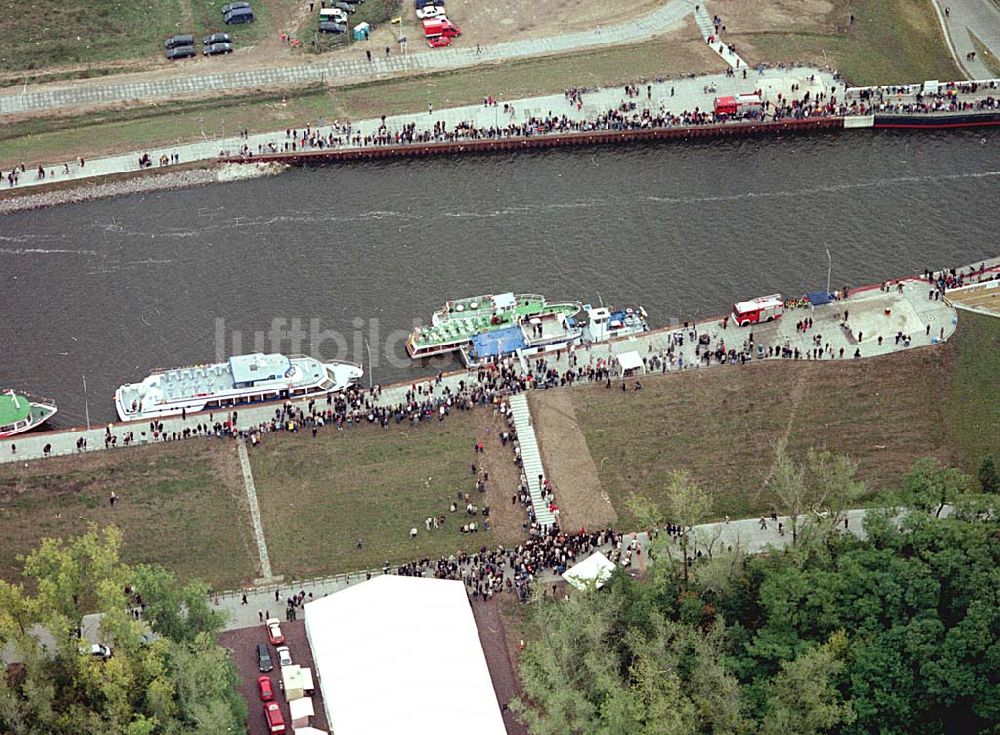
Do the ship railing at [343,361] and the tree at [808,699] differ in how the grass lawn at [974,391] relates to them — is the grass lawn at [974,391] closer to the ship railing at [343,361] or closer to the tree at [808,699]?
the tree at [808,699]

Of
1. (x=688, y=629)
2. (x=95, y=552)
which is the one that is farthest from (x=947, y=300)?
(x=95, y=552)

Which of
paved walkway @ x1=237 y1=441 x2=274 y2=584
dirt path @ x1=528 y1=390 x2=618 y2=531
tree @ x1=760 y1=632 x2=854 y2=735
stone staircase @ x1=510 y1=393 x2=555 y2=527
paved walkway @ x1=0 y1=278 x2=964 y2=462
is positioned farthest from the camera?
paved walkway @ x1=0 y1=278 x2=964 y2=462

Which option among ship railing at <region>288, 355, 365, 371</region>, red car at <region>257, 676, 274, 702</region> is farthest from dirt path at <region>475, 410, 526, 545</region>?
red car at <region>257, 676, 274, 702</region>

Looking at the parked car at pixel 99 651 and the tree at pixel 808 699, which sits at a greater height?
the parked car at pixel 99 651

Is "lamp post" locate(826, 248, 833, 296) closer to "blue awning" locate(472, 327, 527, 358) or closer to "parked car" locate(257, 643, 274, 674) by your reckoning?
"blue awning" locate(472, 327, 527, 358)

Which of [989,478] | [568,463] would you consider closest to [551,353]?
[568,463]

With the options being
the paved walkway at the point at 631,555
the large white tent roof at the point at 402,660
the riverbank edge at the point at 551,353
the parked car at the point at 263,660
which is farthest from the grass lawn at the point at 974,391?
the parked car at the point at 263,660
